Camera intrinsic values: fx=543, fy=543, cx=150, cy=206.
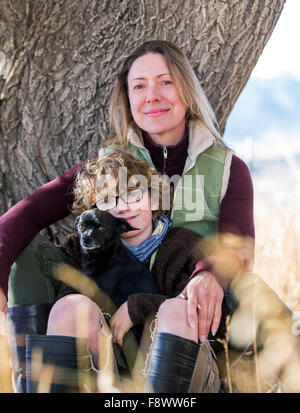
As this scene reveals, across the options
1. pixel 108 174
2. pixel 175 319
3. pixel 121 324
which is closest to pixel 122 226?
pixel 108 174

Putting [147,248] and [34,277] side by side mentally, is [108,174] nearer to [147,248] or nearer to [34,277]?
[147,248]

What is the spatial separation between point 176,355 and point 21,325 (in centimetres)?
83

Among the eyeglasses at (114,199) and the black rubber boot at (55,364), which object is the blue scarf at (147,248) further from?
the black rubber boot at (55,364)

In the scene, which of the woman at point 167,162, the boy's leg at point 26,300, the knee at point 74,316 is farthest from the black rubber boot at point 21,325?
the knee at point 74,316

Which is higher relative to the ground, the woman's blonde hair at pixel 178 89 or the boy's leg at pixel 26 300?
the woman's blonde hair at pixel 178 89

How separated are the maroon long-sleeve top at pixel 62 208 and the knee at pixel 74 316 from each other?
0.39 metres

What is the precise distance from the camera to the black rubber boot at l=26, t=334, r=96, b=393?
2178 millimetres

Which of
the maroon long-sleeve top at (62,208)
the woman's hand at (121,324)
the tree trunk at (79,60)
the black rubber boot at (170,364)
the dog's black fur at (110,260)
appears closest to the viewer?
the black rubber boot at (170,364)

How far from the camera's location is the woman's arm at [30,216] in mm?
2627

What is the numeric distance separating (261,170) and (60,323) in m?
53.8

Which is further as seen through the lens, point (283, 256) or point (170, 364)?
point (283, 256)

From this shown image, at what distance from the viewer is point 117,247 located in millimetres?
2598

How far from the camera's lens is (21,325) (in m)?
2.57

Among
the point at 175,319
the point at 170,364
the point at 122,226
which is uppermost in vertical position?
the point at 122,226
